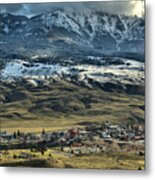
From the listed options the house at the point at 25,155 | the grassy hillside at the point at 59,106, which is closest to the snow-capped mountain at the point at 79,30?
the grassy hillside at the point at 59,106

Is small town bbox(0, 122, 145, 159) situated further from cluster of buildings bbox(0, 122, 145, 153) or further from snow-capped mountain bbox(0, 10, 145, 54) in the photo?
snow-capped mountain bbox(0, 10, 145, 54)

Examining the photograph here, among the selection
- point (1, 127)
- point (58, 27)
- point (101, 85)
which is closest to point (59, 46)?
point (58, 27)

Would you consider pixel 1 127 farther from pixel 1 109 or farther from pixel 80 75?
pixel 80 75

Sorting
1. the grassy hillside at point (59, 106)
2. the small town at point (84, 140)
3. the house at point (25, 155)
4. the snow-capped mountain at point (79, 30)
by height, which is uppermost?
the snow-capped mountain at point (79, 30)

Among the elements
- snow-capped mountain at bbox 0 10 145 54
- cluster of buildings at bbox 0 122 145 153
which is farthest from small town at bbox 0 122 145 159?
snow-capped mountain at bbox 0 10 145 54

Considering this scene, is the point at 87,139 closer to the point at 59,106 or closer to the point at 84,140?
the point at 84,140

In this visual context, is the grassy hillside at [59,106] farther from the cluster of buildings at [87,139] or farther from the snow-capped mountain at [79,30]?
the snow-capped mountain at [79,30]

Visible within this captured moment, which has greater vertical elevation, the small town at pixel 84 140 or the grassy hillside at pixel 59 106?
the grassy hillside at pixel 59 106
